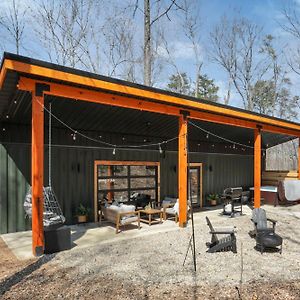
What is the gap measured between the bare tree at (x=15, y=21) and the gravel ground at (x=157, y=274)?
14.4m

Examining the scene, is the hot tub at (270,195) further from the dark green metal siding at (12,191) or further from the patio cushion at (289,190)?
the dark green metal siding at (12,191)

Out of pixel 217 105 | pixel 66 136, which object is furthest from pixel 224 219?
pixel 66 136

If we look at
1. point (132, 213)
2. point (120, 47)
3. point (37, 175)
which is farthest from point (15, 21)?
point (37, 175)

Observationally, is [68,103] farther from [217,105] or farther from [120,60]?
[120,60]

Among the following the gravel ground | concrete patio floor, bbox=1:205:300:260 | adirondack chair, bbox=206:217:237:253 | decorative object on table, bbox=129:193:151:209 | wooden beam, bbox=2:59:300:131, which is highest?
wooden beam, bbox=2:59:300:131

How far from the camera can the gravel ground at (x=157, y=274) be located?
443cm

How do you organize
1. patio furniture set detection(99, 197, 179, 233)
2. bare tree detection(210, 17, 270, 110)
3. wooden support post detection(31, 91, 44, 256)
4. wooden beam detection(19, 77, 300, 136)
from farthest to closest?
1. bare tree detection(210, 17, 270, 110)
2. patio furniture set detection(99, 197, 179, 233)
3. wooden beam detection(19, 77, 300, 136)
4. wooden support post detection(31, 91, 44, 256)

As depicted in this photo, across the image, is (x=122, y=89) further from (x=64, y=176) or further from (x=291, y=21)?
(x=291, y=21)

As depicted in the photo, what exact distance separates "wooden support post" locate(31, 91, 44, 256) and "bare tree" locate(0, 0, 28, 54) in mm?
13238

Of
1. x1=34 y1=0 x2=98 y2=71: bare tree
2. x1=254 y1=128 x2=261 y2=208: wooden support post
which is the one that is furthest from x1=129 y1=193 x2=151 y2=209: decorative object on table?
x1=34 y1=0 x2=98 y2=71: bare tree

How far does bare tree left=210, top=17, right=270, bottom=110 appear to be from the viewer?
1059 inches

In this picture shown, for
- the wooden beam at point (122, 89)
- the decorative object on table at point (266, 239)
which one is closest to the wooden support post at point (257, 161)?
the wooden beam at point (122, 89)

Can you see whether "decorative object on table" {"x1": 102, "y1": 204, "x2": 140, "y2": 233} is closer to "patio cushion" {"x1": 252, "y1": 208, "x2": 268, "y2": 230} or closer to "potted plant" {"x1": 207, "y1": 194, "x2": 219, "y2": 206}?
"patio cushion" {"x1": 252, "y1": 208, "x2": 268, "y2": 230}

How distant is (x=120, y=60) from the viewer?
2181 cm
